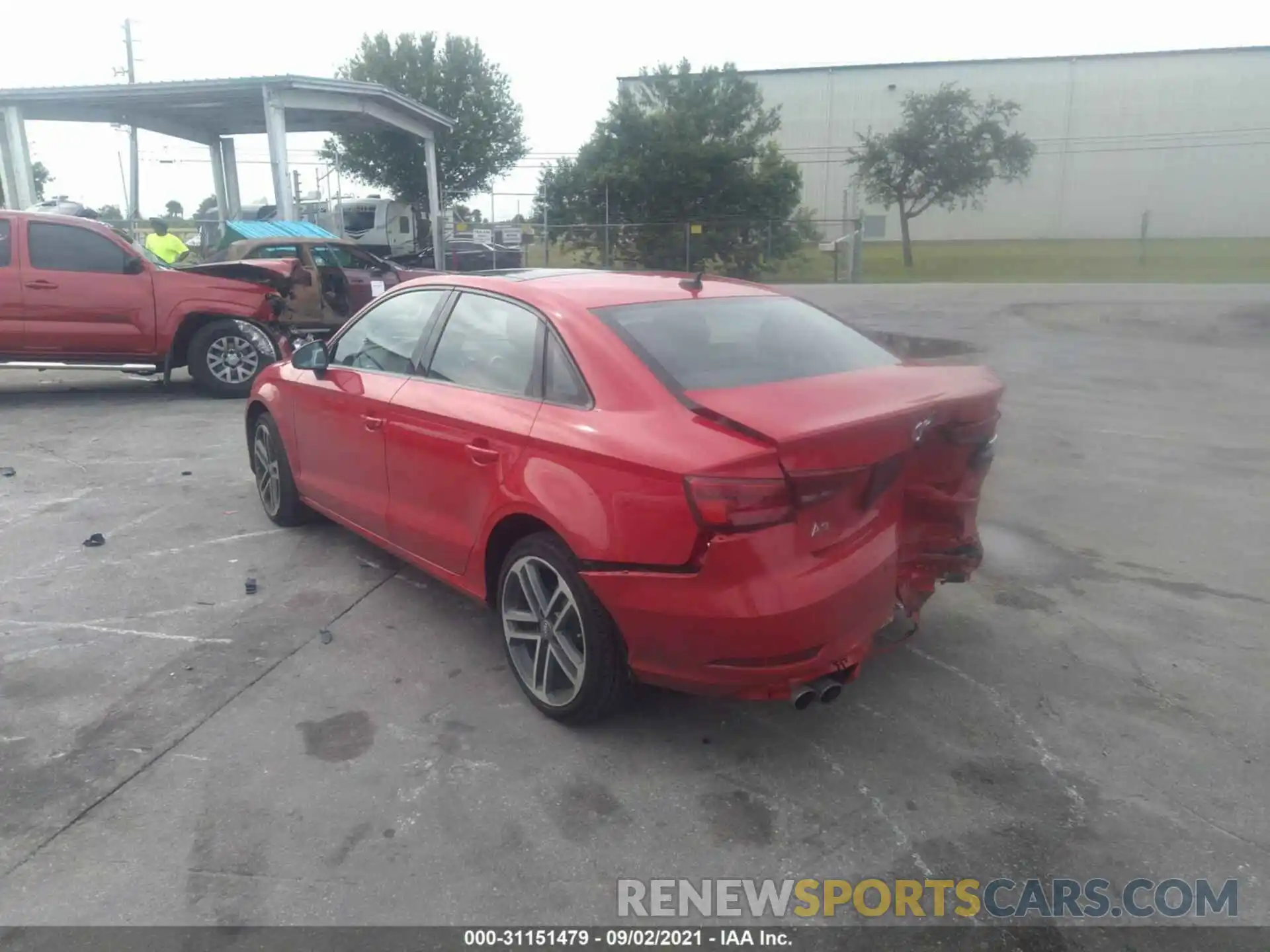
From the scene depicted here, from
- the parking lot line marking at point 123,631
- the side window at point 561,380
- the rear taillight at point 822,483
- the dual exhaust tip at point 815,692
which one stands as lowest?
the parking lot line marking at point 123,631

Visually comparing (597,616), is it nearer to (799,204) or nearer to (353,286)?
(353,286)

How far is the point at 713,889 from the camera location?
9.23ft

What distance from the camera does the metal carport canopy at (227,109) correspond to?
721 inches

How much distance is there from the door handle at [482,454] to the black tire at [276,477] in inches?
87.6

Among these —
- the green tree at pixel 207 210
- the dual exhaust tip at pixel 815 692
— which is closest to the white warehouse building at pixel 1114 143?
the green tree at pixel 207 210

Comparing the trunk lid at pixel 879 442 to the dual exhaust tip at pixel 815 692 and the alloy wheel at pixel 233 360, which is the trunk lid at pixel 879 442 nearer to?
the dual exhaust tip at pixel 815 692

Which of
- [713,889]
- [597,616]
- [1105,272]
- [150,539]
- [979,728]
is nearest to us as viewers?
[713,889]

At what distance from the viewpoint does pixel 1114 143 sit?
45656 mm

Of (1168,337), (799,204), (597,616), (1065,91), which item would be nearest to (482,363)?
(597,616)

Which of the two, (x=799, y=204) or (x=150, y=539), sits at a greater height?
(x=799, y=204)

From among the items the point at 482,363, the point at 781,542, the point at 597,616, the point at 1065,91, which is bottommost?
the point at 597,616

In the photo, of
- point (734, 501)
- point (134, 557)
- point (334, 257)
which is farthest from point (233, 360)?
point (734, 501)

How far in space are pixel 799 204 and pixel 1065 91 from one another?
72.8 feet

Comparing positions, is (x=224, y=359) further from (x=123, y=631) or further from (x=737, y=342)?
(x=737, y=342)
